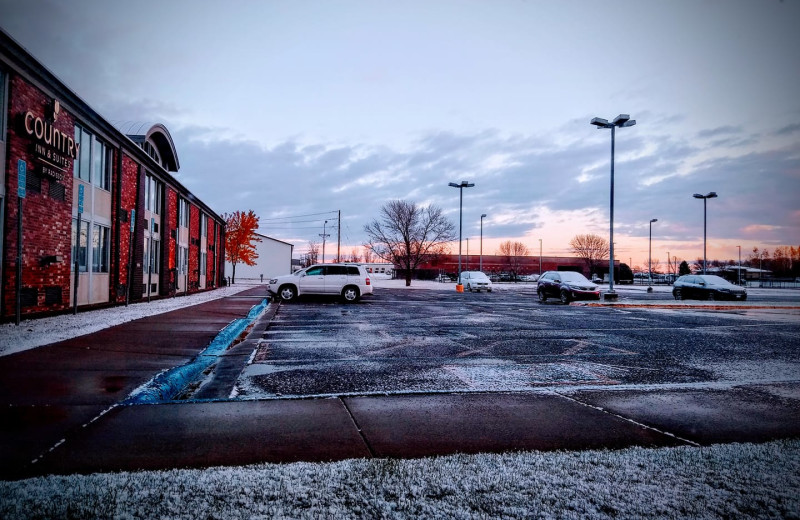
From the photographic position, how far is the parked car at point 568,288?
78.6ft

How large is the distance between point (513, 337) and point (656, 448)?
267 inches

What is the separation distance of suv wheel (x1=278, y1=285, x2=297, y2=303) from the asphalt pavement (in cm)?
1578

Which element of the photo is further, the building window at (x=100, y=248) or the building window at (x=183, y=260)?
the building window at (x=183, y=260)

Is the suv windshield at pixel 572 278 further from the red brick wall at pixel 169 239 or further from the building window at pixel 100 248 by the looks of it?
the building window at pixel 100 248

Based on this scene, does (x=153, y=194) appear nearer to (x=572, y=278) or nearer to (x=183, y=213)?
(x=183, y=213)

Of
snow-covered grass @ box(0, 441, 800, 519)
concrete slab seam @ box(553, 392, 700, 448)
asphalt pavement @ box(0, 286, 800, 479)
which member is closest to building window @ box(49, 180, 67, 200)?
asphalt pavement @ box(0, 286, 800, 479)

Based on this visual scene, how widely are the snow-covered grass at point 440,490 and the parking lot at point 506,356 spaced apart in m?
2.23

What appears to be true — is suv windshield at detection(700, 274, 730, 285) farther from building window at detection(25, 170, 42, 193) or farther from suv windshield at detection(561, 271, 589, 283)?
building window at detection(25, 170, 42, 193)

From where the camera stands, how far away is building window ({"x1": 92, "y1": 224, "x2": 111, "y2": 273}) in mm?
15508

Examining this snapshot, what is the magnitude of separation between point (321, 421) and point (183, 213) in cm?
2692

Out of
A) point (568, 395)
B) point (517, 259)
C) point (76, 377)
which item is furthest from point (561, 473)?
point (517, 259)

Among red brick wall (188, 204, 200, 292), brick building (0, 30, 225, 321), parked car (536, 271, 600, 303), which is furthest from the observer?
red brick wall (188, 204, 200, 292)

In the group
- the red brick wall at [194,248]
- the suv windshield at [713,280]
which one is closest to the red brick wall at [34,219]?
the red brick wall at [194,248]

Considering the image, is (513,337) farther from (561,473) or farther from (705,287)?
(705,287)
